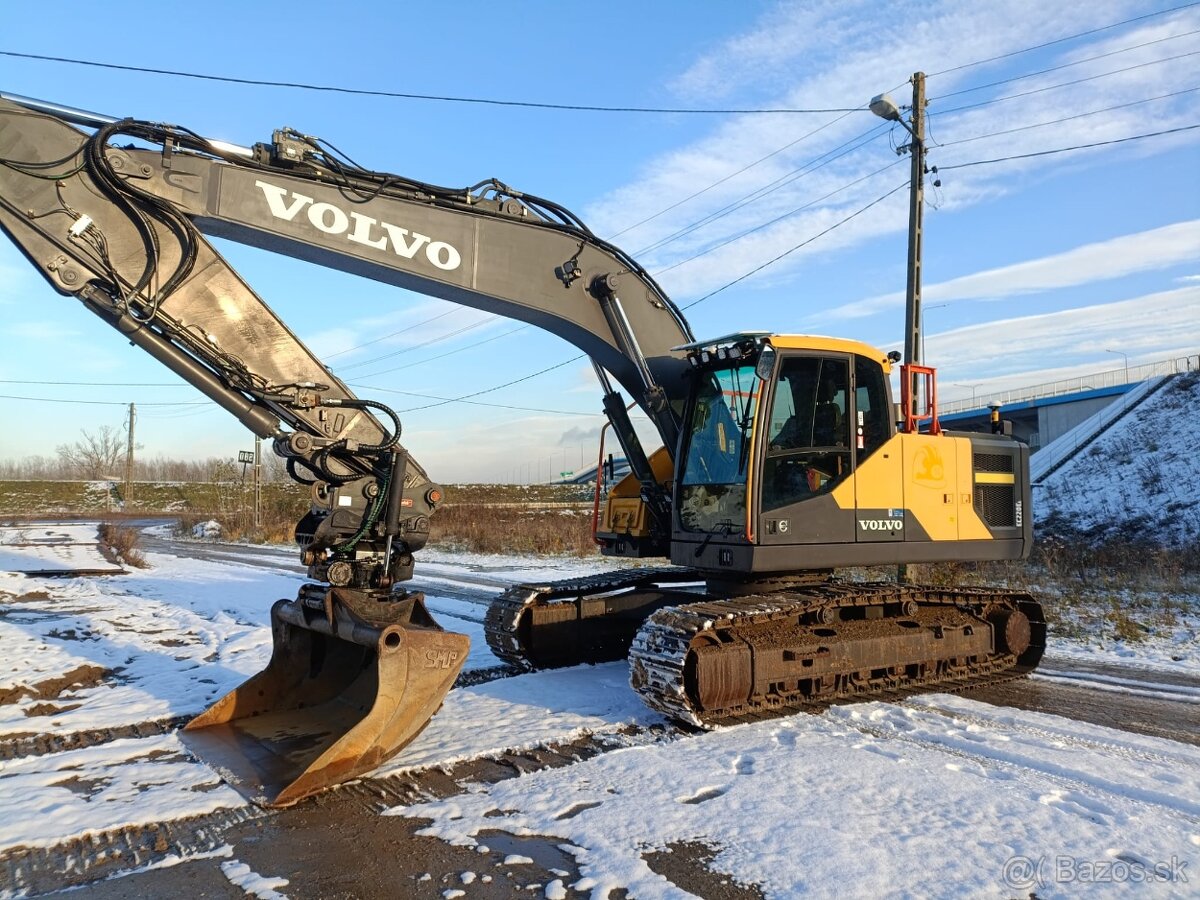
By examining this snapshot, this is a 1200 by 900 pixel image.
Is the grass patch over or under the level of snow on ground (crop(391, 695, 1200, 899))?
over

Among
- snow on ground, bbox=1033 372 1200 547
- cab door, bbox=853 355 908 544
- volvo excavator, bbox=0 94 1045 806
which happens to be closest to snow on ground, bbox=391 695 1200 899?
volvo excavator, bbox=0 94 1045 806

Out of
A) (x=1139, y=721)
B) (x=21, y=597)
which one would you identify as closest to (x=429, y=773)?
(x=1139, y=721)

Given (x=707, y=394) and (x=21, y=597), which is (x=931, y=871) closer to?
(x=707, y=394)

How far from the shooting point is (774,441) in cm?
684

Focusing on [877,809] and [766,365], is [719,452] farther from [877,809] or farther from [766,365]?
[877,809]

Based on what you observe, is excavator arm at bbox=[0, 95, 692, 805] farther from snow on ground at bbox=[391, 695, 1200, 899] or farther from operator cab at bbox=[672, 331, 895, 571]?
operator cab at bbox=[672, 331, 895, 571]

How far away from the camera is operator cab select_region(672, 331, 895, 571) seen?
266 inches

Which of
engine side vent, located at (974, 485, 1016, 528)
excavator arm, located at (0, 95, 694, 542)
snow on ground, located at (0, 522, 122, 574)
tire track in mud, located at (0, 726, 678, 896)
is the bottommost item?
tire track in mud, located at (0, 726, 678, 896)

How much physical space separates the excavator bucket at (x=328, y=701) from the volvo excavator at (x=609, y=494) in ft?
0.06

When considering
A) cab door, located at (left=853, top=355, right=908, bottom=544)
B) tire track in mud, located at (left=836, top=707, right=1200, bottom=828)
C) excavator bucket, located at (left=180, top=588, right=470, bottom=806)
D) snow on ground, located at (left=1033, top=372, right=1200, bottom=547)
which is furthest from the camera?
snow on ground, located at (left=1033, top=372, right=1200, bottom=547)

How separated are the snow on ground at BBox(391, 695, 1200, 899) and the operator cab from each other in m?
1.48

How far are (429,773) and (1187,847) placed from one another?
12.9 feet

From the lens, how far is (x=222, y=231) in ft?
19.4

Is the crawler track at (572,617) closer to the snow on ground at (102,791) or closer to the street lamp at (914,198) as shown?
the snow on ground at (102,791)
